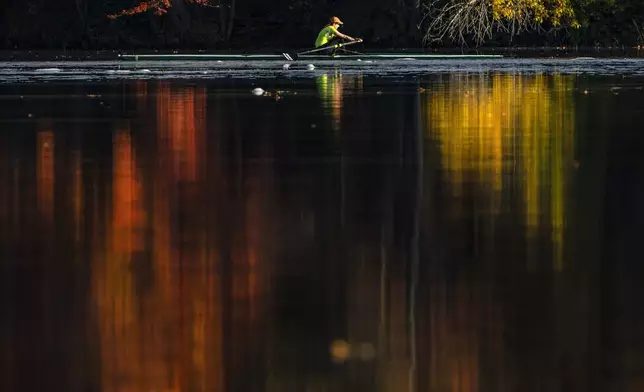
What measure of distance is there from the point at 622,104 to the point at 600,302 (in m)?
19.7

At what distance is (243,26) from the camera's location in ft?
250

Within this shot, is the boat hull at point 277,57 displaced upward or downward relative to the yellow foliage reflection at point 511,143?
upward

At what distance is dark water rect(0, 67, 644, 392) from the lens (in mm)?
8172

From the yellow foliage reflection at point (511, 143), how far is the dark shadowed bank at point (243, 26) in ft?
121

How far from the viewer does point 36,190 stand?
1570 cm

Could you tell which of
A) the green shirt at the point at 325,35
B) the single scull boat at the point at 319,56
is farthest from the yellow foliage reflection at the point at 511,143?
the single scull boat at the point at 319,56

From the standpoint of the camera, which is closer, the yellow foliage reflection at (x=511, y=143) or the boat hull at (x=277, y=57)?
the yellow foliage reflection at (x=511, y=143)

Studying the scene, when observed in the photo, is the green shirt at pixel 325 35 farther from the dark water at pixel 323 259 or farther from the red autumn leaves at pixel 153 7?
the dark water at pixel 323 259

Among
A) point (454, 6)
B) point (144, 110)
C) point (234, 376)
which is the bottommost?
point (234, 376)

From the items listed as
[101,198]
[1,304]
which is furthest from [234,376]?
[101,198]

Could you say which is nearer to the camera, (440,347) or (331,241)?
(440,347)

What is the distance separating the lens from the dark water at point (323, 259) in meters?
8.17

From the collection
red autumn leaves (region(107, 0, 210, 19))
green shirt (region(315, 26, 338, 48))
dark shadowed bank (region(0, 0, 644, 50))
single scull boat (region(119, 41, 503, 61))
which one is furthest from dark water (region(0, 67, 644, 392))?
dark shadowed bank (region(0, 0, 644, 50))

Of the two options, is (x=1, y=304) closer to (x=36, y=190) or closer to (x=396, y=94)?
(x=36, y=190)
